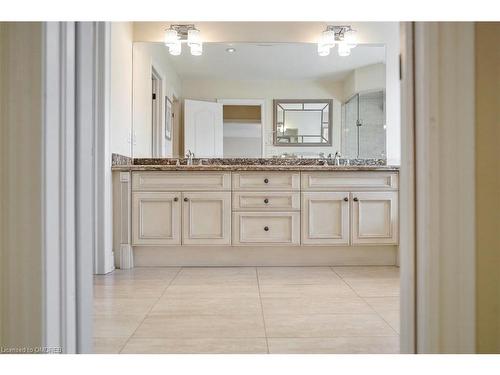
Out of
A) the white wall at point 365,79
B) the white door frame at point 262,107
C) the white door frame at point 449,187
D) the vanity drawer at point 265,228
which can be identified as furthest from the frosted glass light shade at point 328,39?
the white door frame at point 449,187

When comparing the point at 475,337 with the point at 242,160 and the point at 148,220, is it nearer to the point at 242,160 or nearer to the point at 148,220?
the point at 148,220

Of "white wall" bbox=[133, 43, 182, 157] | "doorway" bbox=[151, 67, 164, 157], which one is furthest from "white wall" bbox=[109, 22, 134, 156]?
"doorway" bbox=[151, 67, 164, 157]

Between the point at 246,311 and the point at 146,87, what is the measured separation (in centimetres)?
238

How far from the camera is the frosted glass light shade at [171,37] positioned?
3.30 meters

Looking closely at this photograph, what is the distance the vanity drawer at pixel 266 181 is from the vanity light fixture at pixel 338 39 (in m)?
1.33

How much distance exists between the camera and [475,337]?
858 mm

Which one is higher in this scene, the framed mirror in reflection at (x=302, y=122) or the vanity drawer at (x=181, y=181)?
the framed mirror in reflection at (x=302, y=122)

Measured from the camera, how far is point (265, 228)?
2854 millimetres

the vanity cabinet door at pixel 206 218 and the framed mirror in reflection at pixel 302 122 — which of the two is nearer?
the vanity cabinet door at pixel 206 218

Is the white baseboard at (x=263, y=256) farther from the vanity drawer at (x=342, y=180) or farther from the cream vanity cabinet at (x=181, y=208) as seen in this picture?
the vanity drawer at (x=342, y=180)

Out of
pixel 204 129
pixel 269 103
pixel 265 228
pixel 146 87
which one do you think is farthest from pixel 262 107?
pixel 265 228

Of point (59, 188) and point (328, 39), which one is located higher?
point (328, 39)

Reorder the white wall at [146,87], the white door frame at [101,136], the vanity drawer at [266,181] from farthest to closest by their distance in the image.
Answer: the white wall at [146,87] → the vanity drawer at [266,181] → the white door frame at [101,136]

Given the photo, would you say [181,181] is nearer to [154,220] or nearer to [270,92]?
[154,220]
